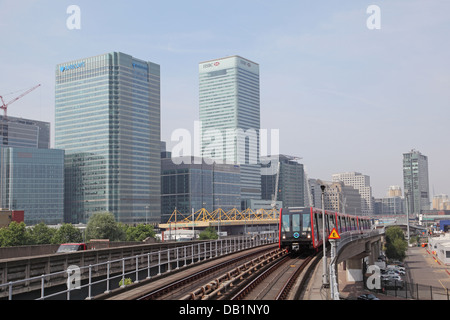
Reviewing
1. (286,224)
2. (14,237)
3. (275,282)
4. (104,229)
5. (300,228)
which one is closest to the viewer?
(275,282)

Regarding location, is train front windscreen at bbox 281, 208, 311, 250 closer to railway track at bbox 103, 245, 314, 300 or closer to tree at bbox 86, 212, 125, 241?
railway track at bbox 103, 245, 314, 300

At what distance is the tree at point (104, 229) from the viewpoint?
105688 mm

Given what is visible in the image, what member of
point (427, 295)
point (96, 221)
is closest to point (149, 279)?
point (427, 295)

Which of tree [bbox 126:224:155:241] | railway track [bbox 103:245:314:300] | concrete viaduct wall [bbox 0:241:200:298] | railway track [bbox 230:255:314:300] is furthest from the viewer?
tree [bbox 126:224:155:241]

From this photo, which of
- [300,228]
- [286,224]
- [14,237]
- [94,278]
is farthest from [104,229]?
[94,278]

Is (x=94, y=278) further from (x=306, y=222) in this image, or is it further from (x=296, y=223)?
(x=306, y=222)

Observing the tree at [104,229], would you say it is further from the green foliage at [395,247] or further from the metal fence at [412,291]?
the green foliage at [395,247]

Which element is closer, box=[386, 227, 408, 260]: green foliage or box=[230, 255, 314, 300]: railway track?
box=[230, 255, 314, 300]: railway track

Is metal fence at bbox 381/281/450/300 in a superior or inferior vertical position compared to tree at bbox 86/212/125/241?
inferior

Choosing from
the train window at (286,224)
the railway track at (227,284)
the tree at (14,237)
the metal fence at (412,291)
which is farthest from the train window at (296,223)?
the tree at (14,237)

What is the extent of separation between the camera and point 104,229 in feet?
349

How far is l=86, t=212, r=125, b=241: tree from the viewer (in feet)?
347

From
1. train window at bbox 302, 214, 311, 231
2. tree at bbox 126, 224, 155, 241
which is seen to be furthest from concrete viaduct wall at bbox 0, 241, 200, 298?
tree at bbox 126, 224, 155, 241
